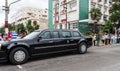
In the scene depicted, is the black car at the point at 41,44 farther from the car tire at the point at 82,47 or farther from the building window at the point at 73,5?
the building window at the point at 73,5

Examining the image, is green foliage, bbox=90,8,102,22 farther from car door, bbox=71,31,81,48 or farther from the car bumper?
the car bumper

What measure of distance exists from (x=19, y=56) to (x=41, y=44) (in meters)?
1.23

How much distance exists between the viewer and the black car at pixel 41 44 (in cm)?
804

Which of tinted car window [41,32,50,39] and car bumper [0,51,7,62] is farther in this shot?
tinted car window [41,32,50,39]

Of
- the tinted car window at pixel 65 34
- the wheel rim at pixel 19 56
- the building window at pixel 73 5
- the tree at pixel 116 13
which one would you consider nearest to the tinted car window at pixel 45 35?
the tinted car window at pixel 65 34

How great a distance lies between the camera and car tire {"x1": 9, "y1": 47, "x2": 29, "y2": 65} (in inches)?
317

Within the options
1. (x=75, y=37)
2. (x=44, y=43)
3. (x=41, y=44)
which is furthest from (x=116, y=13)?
(x=41, y=44)

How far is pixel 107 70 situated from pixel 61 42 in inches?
134

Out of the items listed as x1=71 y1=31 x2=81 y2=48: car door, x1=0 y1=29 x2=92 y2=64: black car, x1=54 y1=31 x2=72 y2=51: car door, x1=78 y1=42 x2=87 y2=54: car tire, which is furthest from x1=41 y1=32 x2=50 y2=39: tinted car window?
x1=78 y1=42 x2=87 y2=54: car tire

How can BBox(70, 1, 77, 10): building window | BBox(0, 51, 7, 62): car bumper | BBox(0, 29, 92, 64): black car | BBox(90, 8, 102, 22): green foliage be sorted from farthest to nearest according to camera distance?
BBox(70, 1, 77, 10): building window → BBox(90, 8, 102, 22): green foliage → BBox(0, 29, 92, 64): black car → BBox(0, 51, 7, 62): car bumper

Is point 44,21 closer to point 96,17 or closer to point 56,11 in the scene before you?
point 56,11

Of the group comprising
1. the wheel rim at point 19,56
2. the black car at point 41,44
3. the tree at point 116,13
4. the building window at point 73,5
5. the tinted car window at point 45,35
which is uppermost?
the building window at point 73,5

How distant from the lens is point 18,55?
8.23 metres

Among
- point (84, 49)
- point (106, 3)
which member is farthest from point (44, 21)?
point (84, 49)
